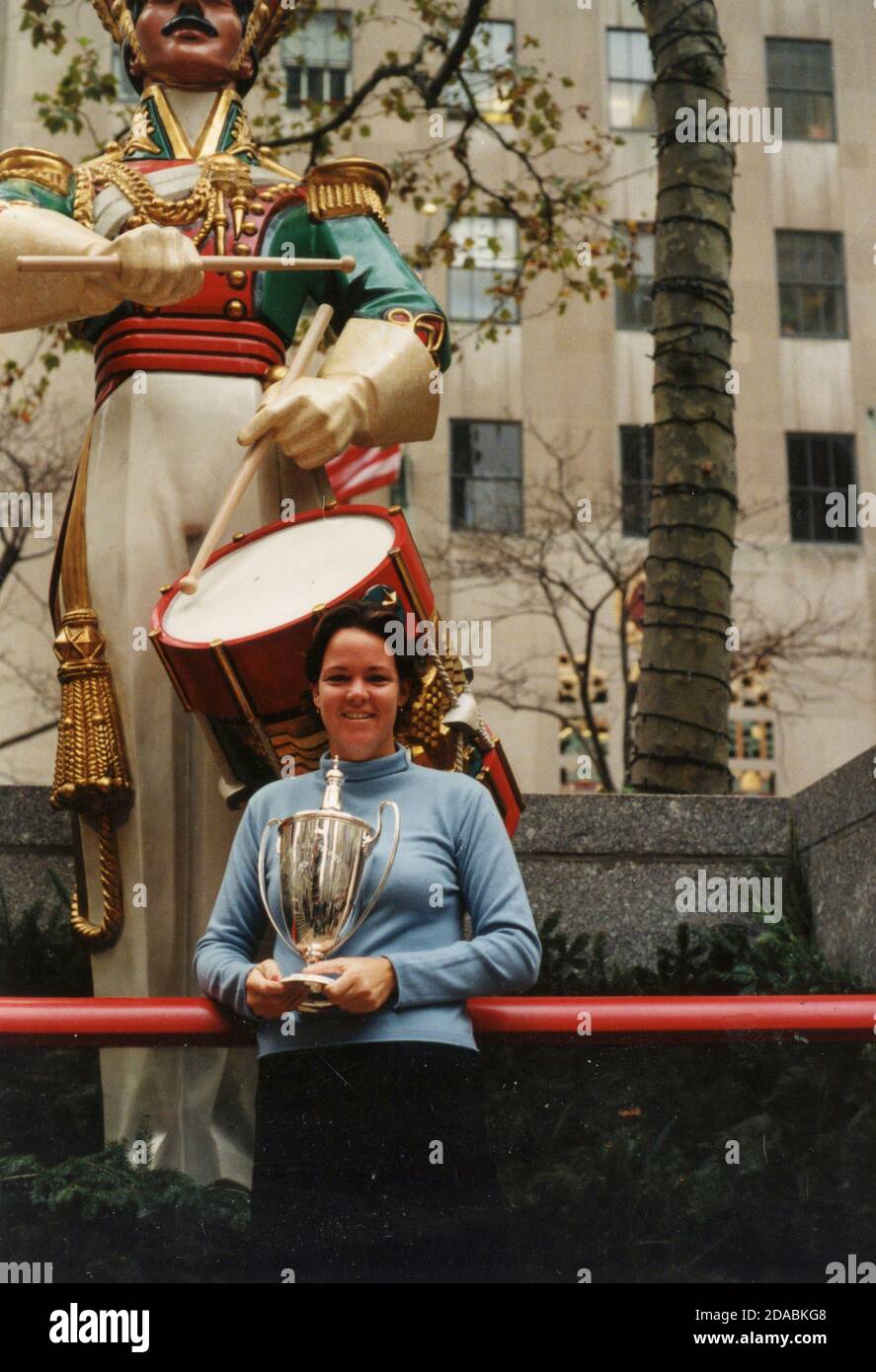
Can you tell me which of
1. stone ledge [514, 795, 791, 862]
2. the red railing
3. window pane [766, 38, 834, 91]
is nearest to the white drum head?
the red railing

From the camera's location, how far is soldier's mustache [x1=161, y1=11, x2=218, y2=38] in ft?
19.1

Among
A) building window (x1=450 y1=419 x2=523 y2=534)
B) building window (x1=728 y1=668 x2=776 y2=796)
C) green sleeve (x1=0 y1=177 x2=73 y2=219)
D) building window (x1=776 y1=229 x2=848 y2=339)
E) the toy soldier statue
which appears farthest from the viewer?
building window (x1=776 y1=229 x2=848 y2=339)

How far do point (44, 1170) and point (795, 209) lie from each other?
20876mm

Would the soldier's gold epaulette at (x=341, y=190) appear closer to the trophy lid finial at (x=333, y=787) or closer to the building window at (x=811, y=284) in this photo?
the trophy lid finial at (x=333, y=787)

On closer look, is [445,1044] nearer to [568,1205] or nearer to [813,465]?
[568,1205]

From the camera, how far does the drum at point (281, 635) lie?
4719mm

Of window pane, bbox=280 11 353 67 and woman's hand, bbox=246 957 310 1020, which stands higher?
window pane, bbox=280 11 353 67

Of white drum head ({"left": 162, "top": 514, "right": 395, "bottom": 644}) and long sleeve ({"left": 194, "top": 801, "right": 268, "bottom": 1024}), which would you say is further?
white drum head ({"left": 162, "top": 514, "right": 395, "bottom": 644})

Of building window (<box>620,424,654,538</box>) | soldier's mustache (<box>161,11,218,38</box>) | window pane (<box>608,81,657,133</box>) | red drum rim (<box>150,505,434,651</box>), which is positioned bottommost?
red drum rim (<box>150,505,434,651</box>)

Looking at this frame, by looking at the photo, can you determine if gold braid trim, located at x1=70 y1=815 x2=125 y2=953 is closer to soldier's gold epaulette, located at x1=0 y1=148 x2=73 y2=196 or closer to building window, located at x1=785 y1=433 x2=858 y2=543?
soldier's gold epaulette, located at x1=0 y1=148 x2=73 y2=196

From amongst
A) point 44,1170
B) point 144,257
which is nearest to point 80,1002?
point 44,1170

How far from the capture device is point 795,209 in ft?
76.9

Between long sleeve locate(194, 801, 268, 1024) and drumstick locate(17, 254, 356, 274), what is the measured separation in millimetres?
1711

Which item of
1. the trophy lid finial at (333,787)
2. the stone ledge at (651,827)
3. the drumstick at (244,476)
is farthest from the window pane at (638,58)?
the trophy lid finial at (333,787)
